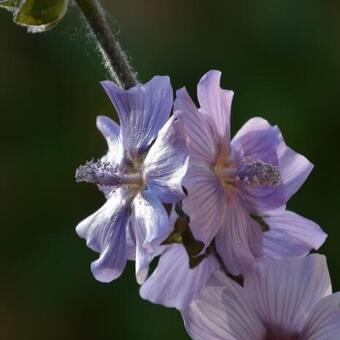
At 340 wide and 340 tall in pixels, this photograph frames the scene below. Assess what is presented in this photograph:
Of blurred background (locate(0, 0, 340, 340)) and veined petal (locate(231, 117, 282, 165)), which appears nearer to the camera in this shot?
veined petal (locate(231, 117, 282, 165))

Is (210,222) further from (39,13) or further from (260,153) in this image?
(39,13)

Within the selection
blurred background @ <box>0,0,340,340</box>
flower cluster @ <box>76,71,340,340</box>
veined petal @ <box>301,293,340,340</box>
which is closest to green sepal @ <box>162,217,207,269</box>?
flower cluster @ <box>76,71,340,340</box>

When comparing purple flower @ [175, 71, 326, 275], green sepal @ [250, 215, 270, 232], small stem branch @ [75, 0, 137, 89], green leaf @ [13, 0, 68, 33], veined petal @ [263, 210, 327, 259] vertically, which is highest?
green leaf @ [13, 0, 68, 33]

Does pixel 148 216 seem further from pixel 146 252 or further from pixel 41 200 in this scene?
pixel 41 200

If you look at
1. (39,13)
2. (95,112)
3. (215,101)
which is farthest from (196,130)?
(95,112)

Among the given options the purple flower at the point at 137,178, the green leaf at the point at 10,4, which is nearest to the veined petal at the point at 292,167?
the purple flower at the point at 137,178

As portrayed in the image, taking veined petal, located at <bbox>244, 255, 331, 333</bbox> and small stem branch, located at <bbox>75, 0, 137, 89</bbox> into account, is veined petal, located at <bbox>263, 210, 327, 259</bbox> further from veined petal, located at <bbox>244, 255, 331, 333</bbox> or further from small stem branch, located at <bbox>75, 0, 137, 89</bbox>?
small stem branch, located at <bbox>75, 0, 137, 89</bbox>

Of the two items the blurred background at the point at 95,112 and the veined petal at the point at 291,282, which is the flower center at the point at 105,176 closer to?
the veined petal at the point at 291,282

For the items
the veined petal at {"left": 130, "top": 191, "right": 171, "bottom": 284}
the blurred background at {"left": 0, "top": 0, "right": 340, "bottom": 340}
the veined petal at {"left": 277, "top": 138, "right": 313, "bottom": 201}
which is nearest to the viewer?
the veined petal at {"left": 130, "top": 191, "right": 171, "bottom": 284}
